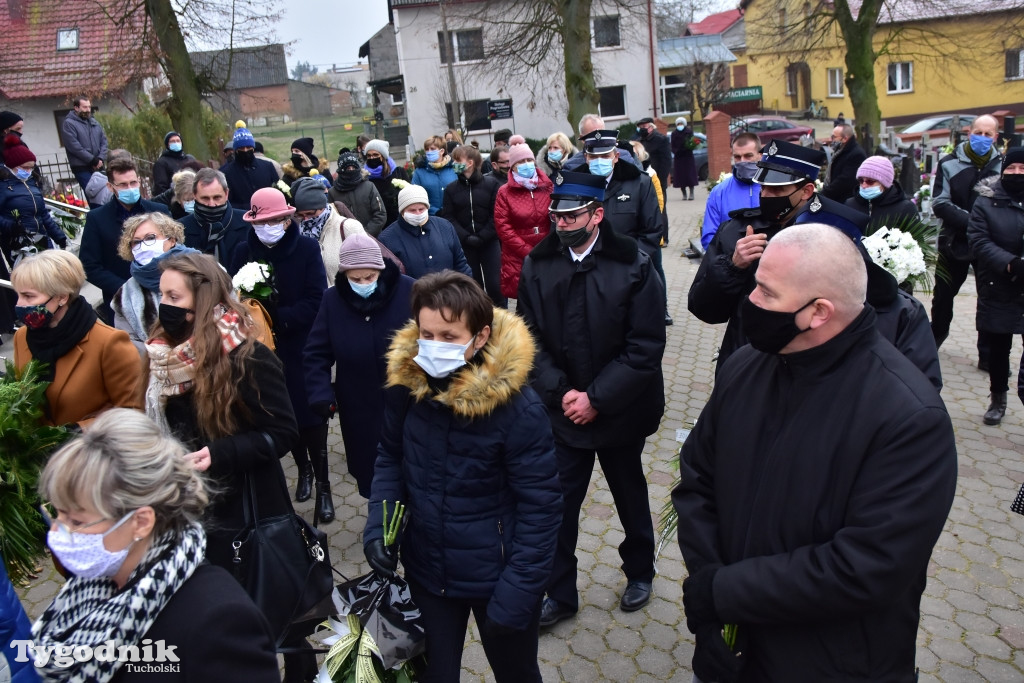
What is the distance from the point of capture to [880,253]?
13.7ft

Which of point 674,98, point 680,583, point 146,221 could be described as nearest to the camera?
point 680,583

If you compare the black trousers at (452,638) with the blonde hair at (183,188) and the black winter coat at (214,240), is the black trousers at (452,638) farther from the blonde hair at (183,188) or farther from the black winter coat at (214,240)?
the blonde hair at (183,188)

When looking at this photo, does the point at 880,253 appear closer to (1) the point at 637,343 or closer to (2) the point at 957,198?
(1) the point at 637,343

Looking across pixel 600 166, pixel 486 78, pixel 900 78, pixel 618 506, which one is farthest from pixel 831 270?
pixel 900 78

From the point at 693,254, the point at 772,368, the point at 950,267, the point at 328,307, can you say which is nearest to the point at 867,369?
the point at 772,368

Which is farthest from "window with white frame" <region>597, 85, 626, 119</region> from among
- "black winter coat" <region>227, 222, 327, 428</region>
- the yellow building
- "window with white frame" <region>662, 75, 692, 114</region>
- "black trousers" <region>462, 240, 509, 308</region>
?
"black winter coat" <region>227, 222, 327, 428</region>

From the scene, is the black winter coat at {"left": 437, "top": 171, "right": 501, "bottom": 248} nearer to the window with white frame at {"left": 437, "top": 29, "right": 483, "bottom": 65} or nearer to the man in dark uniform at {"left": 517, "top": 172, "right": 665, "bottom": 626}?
the man in dark uniform at {"left": 517, "top": 172, "right": 665, "bottom": 626}

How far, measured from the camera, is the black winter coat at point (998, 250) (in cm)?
600

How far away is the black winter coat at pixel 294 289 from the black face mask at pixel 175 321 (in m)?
1.87

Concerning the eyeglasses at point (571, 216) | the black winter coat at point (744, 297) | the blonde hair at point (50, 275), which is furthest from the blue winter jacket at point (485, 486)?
the blonde hair at point (50, 275)

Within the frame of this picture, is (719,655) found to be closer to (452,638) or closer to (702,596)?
(702,596)

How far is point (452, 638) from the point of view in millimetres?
2986

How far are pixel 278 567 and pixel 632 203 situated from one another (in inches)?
163

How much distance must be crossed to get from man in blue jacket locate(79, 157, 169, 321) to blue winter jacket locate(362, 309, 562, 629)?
154 inches
